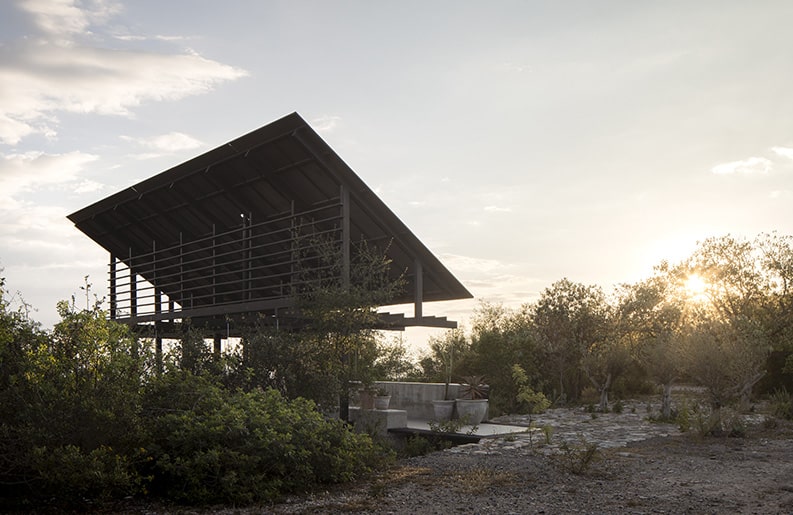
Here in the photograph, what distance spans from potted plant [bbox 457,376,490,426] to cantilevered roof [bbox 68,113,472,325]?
6.64ft

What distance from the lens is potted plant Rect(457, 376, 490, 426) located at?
658 inches

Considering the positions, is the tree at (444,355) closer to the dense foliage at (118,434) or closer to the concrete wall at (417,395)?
the concrete wall at (417,395)

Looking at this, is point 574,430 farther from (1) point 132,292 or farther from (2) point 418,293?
(1) point 132,292

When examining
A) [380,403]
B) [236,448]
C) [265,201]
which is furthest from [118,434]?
[265,201]

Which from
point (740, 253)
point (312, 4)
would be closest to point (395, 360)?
point (312, 4)

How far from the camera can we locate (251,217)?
66.2 ft

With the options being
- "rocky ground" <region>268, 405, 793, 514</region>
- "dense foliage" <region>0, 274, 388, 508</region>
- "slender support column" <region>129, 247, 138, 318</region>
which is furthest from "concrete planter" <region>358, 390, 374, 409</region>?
"slender support column" <region>129, 247, 138, 318</region>

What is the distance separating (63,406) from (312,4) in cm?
765

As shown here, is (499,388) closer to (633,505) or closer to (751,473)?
(751,473)

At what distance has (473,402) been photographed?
16750 millimetres

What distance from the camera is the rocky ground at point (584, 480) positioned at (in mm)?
7875

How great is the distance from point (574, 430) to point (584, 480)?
6564mm

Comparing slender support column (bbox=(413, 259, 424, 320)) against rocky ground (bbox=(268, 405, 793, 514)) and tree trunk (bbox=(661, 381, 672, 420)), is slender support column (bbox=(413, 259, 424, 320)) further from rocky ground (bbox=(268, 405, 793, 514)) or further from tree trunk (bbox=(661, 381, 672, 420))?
tree trunk (bbox=(661, 381, 672, 420))

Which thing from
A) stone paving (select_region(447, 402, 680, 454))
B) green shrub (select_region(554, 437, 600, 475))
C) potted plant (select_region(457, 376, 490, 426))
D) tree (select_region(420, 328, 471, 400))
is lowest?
stone paving (select_region(447, 402, 680, 454))
